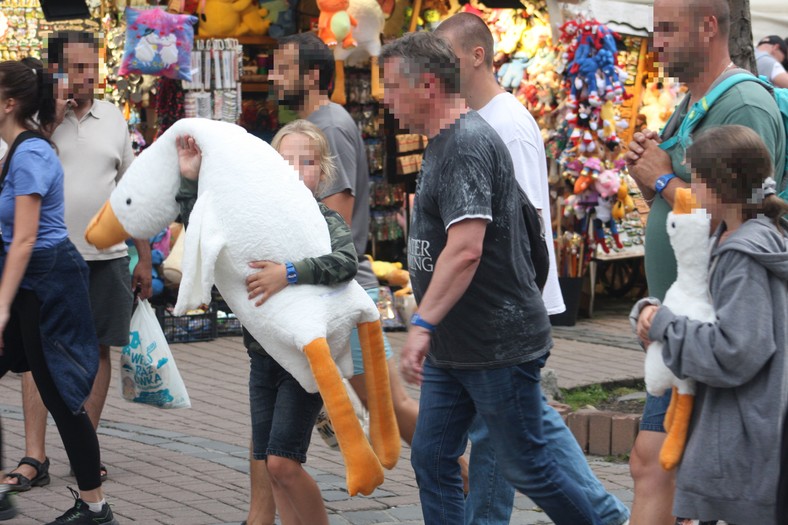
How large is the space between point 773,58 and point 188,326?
18.5ft

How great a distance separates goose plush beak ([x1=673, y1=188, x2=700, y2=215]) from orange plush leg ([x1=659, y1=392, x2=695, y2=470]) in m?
0.52

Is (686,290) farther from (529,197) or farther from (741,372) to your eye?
(529,197)

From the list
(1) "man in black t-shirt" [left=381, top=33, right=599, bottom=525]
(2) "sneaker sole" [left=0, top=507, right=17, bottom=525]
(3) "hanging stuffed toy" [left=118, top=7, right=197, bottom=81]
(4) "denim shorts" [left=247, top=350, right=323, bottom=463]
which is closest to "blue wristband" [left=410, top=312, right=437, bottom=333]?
(1) "man in black t-shirt" [left=381, top=33, right=599, bottom=525]

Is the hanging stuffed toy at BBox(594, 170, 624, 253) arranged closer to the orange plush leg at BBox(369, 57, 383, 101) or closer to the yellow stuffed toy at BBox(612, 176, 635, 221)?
the yellow stuffed toy at BBox(612, 176, 635, 221)

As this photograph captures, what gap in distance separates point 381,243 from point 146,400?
6.05 metres

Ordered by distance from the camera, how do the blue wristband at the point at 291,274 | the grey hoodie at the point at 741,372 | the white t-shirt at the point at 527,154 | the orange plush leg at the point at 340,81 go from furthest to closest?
the orange plush leg at the point at 340,81, the white t-shirt at the point at 527,154, the blue wristband at the point at 291,274, the grey hoodie at the point at 741,372

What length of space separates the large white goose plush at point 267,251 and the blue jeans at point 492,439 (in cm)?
16

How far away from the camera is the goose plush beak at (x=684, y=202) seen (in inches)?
142

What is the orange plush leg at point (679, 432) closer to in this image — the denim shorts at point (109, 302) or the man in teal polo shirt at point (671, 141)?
the man in teal polo shirt at point (671, 141)

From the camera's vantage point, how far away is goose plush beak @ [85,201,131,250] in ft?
13.9

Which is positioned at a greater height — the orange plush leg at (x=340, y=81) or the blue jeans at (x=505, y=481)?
the orange plush leg at (x=340, y=81)

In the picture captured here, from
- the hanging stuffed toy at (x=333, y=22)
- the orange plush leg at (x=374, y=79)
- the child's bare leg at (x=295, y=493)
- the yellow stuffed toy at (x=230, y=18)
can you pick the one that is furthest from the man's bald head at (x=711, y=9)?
the orange plush leg at (x=374, y=79)

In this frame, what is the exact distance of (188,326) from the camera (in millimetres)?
9867

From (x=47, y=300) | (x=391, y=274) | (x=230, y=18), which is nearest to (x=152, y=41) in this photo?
(x=230, y=18)
